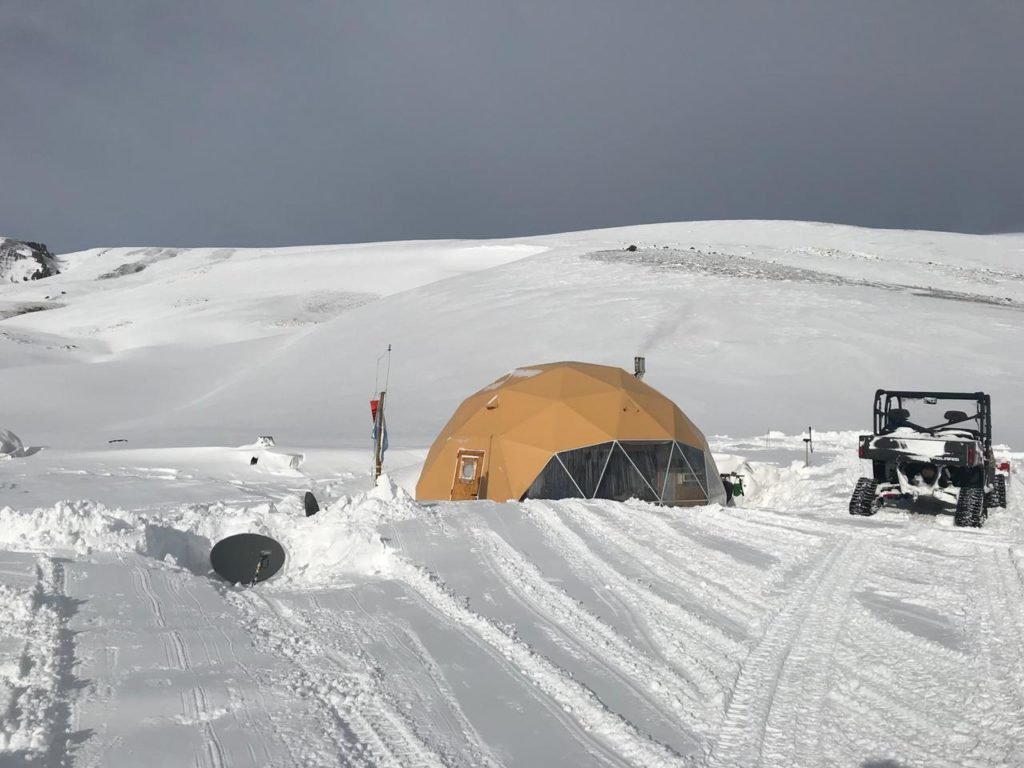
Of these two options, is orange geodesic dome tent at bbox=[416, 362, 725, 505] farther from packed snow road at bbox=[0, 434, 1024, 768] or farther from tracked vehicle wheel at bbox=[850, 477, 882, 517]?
packed snow road at bbox=[0, 434, 1024, 768]

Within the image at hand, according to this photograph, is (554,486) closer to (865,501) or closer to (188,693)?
(865,501)

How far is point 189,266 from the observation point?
88.6 metres

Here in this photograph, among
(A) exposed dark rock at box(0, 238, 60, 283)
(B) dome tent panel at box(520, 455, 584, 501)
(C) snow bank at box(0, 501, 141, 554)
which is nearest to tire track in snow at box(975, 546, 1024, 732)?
(B) dome tent panel at box(520, 455, 584, 501)

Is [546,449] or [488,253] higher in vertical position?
[488,253]

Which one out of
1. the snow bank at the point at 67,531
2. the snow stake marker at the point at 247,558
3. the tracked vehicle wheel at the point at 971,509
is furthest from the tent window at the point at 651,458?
the snow bank at the point at 67,531

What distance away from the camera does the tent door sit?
13.9 meters

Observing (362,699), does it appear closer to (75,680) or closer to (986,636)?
(75,680)

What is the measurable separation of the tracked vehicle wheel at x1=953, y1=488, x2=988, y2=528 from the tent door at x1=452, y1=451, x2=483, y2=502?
24.0ft

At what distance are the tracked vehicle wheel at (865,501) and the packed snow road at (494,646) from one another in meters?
2.60

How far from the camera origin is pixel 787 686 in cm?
485

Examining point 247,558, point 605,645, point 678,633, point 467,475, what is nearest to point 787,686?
point 678,633

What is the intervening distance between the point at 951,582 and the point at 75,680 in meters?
7.20

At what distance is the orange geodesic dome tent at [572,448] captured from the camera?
43.9 feet

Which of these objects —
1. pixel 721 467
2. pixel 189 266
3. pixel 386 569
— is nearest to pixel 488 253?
pixel 189 266
